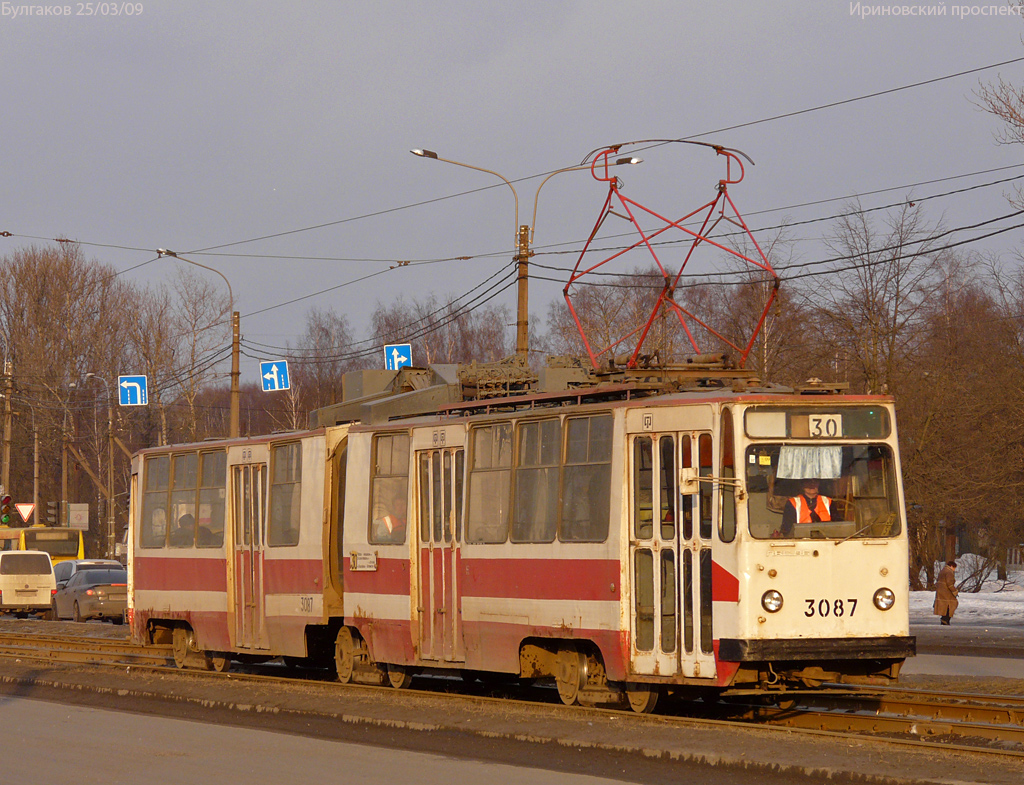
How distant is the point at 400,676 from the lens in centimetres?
1498

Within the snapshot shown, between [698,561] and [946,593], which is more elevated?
[698,561]

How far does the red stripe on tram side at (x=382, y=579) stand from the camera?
14242 millimetres

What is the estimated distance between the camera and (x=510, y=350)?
87250 millimetres

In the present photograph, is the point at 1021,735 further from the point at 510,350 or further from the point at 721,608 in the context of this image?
the point at 510,350

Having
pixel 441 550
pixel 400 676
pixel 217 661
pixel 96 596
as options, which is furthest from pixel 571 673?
pixel 96 596

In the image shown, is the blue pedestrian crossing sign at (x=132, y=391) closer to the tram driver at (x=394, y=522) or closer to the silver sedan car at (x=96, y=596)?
the silver sedan car at (x=96, y=596)

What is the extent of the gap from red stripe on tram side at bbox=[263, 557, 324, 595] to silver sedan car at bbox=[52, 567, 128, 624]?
1645cm

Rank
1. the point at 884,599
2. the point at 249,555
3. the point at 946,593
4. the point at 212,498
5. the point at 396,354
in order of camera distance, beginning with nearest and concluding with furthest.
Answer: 1. the point at 884,599
2. the point at 249,555
3. the point at 212,498
4. the point at 946,593
5. the point at 396,354

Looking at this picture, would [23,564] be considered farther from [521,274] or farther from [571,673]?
→ [571,673]

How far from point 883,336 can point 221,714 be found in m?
27.2

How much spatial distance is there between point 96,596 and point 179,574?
14628mm

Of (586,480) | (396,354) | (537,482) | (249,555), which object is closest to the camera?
(586,480)

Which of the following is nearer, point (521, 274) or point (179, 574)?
point (179, 574)

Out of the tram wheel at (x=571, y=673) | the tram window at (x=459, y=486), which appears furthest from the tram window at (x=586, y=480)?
the tram window at (x=459, y=486)
